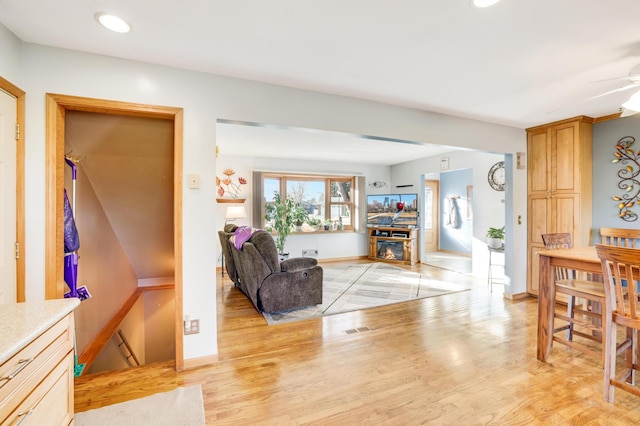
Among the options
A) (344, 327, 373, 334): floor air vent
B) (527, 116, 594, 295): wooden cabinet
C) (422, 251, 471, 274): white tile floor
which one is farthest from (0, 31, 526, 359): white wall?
(422, 251, 471, 274): white tile floor

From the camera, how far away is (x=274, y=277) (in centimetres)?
331

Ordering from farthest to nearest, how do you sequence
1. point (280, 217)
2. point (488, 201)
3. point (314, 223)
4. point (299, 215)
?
1. point (314, 223)
2. point (299, 215)
3. point (280, 217)
4. point (488, 201)

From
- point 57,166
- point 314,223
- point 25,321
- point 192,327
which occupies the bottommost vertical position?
point 192,327

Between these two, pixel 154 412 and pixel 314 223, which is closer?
pixel 154 412

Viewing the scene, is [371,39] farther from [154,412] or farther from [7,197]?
[154,412]

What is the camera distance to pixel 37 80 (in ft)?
6.07

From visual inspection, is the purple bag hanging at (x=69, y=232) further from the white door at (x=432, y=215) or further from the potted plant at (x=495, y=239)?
the white door at (x=432, y=215)

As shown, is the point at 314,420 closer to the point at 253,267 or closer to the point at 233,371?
the point at 233,371

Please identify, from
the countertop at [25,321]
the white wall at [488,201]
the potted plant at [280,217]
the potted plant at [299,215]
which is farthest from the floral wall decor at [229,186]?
the countertop at [25,321]

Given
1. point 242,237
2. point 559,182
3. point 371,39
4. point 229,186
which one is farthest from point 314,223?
point 371,39

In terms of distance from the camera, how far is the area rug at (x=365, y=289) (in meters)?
3.37

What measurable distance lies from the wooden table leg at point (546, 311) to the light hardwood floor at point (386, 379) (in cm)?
11

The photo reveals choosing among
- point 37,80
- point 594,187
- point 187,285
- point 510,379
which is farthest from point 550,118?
point 37,80

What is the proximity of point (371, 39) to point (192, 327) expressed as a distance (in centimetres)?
246
